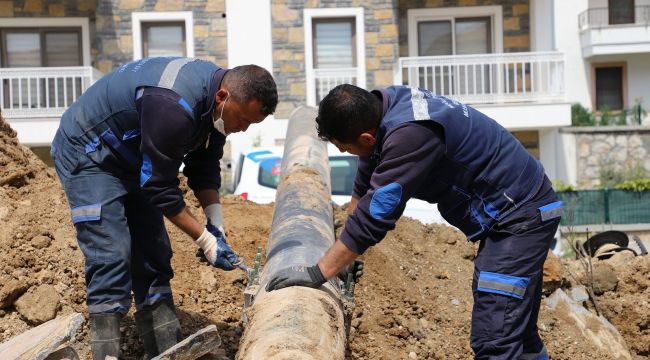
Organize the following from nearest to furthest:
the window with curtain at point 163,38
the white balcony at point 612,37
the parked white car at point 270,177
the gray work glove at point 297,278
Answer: the gray work glove at point 297,278 < the parked white car at point 270,177 < the window with curtain at point 163,38 < the white balcony at point 612,37

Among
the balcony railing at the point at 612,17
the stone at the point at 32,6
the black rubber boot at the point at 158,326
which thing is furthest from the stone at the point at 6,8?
the black rubber boot at the point at 158,326

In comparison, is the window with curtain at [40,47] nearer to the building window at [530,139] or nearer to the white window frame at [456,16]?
the white window frame at [456,16]

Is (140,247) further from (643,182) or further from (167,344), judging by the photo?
(643,182)

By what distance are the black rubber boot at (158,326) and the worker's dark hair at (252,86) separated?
1.33m

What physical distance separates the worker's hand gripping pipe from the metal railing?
10.5 meters

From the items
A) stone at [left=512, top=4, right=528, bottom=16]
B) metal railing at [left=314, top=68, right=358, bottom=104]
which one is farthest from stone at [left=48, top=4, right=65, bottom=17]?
stone at [left=512, top=4, right=528, bottom=16]

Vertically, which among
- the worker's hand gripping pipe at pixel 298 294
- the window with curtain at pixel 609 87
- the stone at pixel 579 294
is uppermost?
the window with curtain at pixel 609 87

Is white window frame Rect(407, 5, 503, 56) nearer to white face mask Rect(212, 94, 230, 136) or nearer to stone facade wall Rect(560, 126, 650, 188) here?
stone facade wall Rect(560, 126, 650, 188)

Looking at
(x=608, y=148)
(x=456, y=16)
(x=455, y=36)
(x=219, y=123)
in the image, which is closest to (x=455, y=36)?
(x=455, y=36)

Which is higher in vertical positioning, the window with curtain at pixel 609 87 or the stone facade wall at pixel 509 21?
the stone facade wall at pixel 509 21

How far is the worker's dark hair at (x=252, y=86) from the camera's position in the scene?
4016 millimetres

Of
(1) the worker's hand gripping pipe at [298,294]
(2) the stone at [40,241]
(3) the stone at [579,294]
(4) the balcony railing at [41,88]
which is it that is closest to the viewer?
(1) the worker's hand gripping pipe at [298,294]

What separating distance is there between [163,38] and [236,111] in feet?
45.2

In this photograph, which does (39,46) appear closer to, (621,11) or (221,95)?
(621,11)
